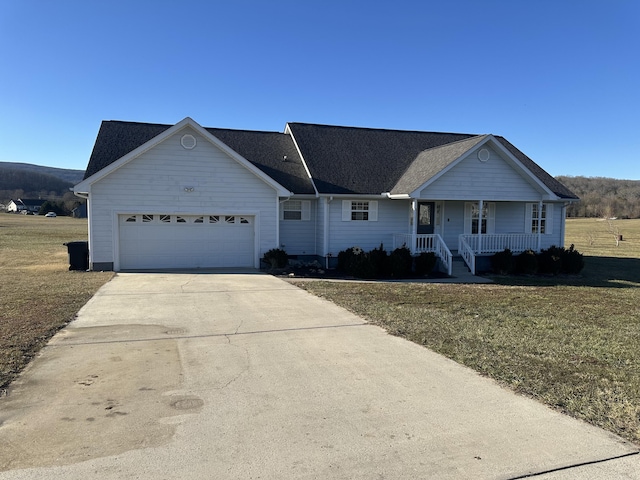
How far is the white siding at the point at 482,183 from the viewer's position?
17.7 m

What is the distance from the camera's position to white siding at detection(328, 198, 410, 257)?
18.6 meters

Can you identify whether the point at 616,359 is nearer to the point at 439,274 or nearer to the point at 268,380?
the point at 268,380

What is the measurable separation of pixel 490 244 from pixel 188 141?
1216 centimetres

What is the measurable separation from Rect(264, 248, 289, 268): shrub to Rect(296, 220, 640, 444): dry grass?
3.44 meters

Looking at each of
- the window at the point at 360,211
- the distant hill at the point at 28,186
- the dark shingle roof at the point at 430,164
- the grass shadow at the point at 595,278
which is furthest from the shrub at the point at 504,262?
the distant hill at the point at 28,186

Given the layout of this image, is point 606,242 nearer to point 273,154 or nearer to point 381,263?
point 381,263

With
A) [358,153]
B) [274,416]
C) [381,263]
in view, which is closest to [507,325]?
[274,416]

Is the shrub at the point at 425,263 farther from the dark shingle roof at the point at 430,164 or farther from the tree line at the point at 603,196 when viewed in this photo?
the tree line at the point at 603,196

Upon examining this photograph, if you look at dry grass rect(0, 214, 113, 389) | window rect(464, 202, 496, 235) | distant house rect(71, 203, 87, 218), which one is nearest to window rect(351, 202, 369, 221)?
window rect(464, 202, 496, 235)

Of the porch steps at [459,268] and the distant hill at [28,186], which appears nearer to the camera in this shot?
the porch steps at [459,268]

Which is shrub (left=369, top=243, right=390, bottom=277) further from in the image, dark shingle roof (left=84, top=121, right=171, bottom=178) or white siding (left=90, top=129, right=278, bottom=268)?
Answer: dark shingle roof (left=84, top=121, right=171, bottom=178)

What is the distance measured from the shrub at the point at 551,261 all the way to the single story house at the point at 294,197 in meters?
0.92

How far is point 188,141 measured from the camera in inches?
650

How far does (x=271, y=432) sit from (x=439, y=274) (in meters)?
14.0
